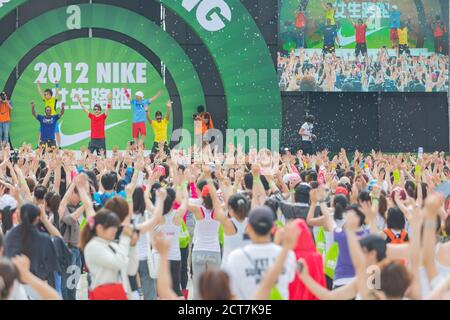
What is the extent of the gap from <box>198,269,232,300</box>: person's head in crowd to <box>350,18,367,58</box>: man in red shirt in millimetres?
17337

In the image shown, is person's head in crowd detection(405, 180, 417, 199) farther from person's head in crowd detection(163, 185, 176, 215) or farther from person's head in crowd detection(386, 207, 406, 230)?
person's head in crowd detection(386, 207, 406, 230)

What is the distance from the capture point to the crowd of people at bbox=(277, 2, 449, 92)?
21656mm

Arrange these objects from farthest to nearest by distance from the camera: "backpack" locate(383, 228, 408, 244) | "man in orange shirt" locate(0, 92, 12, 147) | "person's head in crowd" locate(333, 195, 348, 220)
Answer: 1. "man in orange shirt" locate(0, 92, 12, 147)
2. "person's head in crowd" locate(333, 195, 348, 220)
3. "backpack" locate(383, 228, 408, 244)

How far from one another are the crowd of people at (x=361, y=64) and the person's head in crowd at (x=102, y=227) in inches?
622

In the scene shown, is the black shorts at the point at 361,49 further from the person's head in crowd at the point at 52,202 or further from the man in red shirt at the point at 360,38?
the person's head in crowd at the point at 52,202

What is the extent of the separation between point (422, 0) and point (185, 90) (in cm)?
576

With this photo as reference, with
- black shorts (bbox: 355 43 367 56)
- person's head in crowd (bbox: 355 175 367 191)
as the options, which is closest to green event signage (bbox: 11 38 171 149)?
black shorts (bbox: 355 43 367 56)

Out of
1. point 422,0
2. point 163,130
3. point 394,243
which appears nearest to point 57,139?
point 163,130

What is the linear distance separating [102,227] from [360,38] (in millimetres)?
16370

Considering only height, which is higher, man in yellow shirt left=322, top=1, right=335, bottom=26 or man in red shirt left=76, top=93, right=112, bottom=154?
man in yellow shirt left=322, top=1, right=335, bottom=26

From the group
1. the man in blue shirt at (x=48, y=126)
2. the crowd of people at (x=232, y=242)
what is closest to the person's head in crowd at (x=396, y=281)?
the crowd of people at (x=232, y=242)

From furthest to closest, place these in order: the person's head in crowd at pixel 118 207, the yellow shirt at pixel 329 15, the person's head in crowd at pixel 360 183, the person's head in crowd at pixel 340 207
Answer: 1. the yellow shirt at pixel 329 15
2. the person's head in crowd at pixel 360 183
3. the person's head in crowd at pixel 340 207
4. the person's head in crowd at pixel 118 207

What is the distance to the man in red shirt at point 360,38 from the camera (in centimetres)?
2169

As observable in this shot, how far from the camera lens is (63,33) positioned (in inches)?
858
